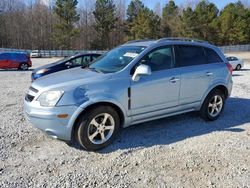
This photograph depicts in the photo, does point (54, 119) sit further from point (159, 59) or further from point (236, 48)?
point (236, 48)

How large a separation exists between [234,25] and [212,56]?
64693mm

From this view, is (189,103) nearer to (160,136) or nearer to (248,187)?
(160,136)

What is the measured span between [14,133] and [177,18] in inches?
2559

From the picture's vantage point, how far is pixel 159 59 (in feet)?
17.1

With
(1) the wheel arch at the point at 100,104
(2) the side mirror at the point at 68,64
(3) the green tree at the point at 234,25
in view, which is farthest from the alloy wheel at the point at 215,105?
(3) the green tree at the point at 234,25

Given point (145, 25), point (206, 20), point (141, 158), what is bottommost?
point (141, 158)

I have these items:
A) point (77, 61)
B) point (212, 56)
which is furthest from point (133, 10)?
point (212, 56)

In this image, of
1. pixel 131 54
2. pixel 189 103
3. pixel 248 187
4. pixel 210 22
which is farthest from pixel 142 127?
pixel 210 22

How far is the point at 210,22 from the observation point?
6394 cm

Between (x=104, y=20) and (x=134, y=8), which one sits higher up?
(x=134, y=8)

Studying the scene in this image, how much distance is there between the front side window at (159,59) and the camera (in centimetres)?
504

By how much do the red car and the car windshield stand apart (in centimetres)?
1658

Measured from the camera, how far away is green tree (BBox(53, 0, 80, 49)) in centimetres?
5016

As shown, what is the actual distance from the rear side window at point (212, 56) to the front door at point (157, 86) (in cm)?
110
